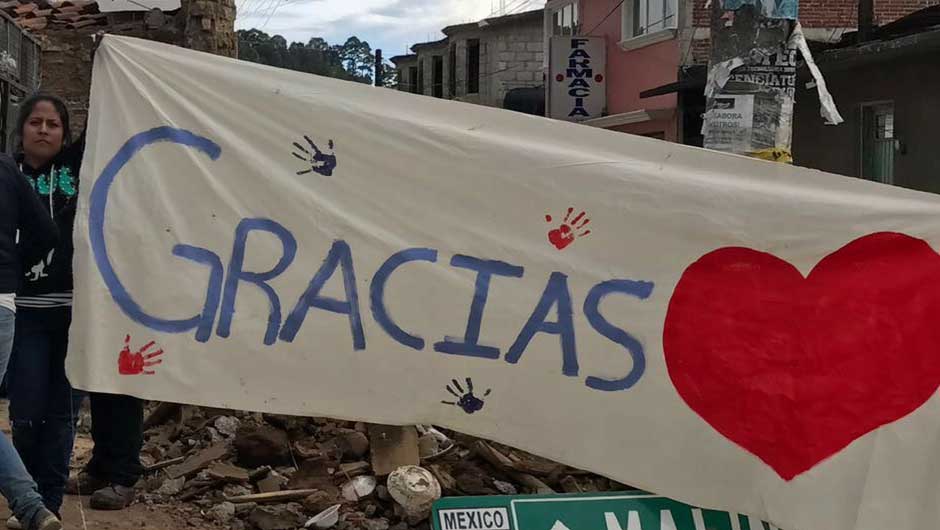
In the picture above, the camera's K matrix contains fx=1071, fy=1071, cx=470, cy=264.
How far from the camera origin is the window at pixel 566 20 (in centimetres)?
2373

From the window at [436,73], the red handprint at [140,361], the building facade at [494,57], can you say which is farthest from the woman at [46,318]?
the window at [436,73]

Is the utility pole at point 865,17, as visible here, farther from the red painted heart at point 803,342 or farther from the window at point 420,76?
the window at point 420,76

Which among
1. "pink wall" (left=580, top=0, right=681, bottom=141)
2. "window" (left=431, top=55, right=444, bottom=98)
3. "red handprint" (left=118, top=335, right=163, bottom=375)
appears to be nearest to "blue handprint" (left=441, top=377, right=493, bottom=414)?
"red handprint" (left=118, top=335, right=163, bottom=375)

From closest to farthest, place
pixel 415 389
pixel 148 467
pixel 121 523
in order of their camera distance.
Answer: pixel 415 389 → pixel 121 523 → pixel 148 467

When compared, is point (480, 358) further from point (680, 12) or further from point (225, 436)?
point (680, 12)

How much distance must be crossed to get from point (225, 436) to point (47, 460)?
4.24ft

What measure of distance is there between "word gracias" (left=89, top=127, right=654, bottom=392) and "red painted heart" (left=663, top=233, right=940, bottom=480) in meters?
0.22

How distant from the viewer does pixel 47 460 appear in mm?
3799

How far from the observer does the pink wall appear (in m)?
18.4

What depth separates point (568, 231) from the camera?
373cm

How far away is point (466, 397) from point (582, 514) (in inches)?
22.6

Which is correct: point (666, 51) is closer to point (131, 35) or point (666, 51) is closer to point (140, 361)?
point (131, 35)

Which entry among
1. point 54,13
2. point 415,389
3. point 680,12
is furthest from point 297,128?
point 680,12

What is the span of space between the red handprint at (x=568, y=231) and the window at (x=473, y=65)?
122 feet
